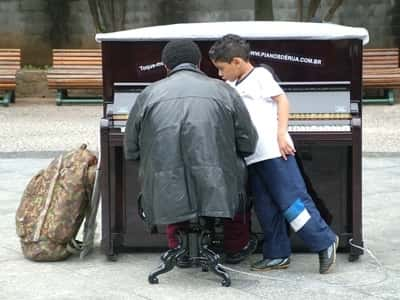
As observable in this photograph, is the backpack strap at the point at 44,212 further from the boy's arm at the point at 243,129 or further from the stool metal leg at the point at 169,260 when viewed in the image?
the boy's arm at the point at 243,129

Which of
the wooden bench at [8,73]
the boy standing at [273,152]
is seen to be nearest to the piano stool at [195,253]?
the boy standing at [273,152]

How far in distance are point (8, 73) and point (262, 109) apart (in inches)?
442

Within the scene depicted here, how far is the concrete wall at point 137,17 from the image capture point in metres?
18.1

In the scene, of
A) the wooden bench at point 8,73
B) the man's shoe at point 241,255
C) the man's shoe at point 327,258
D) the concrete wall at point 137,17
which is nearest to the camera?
the man's shoe at point 327,258

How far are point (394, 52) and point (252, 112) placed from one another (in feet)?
37.2

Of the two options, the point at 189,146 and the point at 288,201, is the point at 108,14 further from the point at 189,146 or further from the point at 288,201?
the point at 189,146

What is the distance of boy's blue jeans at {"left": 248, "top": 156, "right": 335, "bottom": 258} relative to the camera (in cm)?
529

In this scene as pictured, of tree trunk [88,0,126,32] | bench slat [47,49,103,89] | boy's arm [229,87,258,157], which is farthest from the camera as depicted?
tree trunk [88,0,126,32]

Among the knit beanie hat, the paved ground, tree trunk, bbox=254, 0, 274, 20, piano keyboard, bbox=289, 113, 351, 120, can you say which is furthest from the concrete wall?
the knit beanie hat

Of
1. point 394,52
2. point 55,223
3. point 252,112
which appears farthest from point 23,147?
point 394,52

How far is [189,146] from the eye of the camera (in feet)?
16.0

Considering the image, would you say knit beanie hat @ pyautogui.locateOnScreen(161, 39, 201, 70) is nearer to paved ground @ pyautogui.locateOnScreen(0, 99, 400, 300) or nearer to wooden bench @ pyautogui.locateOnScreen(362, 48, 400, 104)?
paved ground @ pyautogui.locateOnScreen(0, 99, 400, 300)

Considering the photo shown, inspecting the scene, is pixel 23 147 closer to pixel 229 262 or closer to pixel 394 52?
pixel 229 262

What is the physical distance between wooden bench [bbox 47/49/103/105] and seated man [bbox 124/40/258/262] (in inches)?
434
